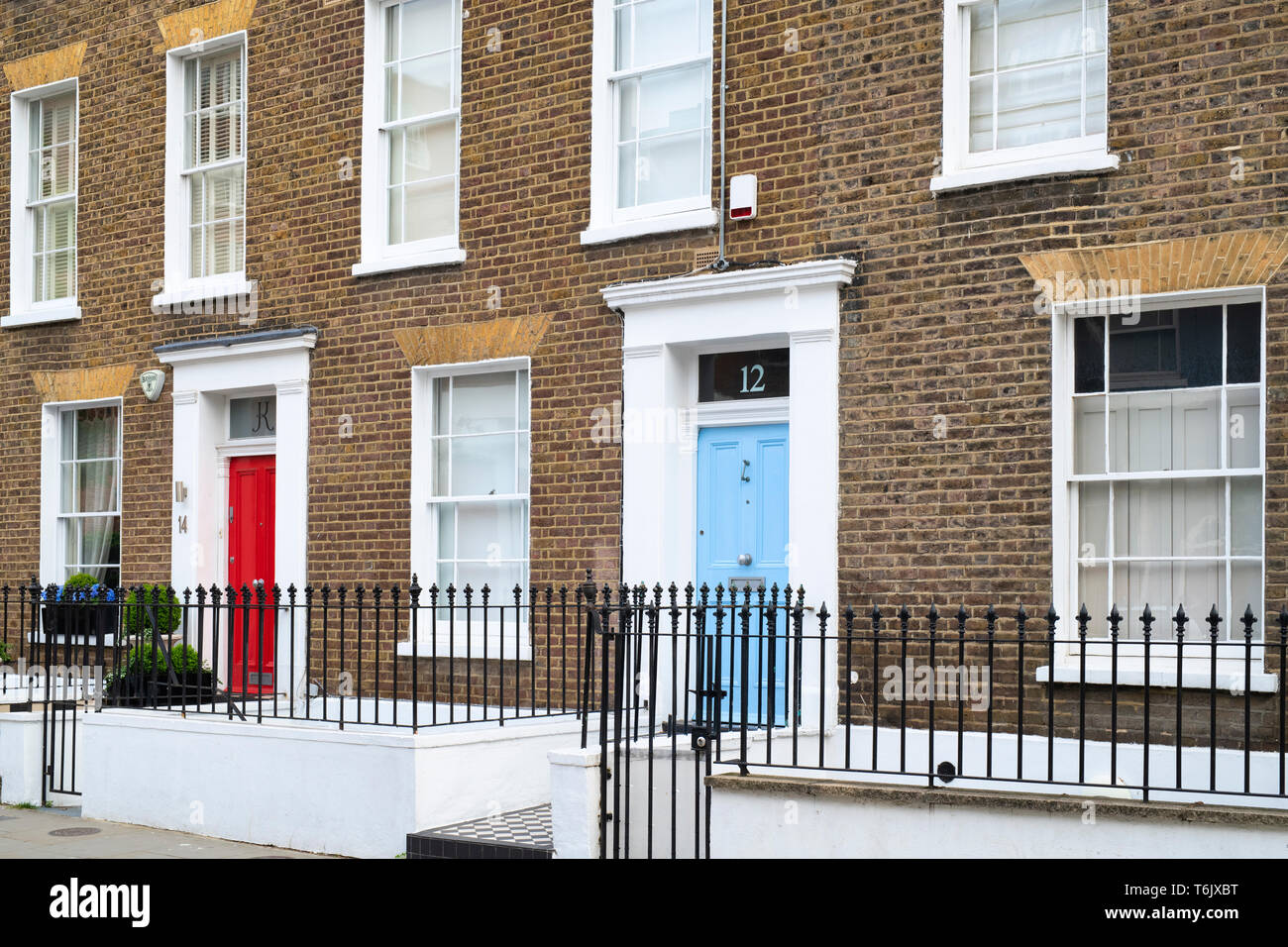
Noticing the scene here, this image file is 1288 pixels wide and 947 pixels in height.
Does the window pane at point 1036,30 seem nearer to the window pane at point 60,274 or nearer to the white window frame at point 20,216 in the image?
the window pane at point 60,274

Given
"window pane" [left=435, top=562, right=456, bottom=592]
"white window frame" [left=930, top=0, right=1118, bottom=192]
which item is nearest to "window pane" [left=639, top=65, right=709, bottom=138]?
"white window frame" [left=930, top=0, right=1118, bottom=192]

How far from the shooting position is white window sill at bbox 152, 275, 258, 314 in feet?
43.0

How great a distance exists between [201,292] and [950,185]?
704 cm

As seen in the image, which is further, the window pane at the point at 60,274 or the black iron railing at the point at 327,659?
the window pane at the point at 60,274

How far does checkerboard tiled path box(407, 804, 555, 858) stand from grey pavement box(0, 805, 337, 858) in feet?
3.50

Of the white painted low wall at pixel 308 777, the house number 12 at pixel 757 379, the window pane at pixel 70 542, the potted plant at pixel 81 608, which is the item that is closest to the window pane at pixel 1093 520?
the house number 12 at pixel 757 379

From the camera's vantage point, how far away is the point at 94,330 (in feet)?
46.6

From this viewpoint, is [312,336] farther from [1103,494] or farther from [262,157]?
[1103,494]

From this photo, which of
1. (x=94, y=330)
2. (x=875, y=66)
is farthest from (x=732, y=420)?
(x=94, y=330)

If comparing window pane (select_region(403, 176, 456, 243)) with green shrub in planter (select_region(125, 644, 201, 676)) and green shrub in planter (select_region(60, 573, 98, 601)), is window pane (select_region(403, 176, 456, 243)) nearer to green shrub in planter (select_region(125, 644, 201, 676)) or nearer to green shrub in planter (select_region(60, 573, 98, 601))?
green shrub in planter (select_region(125, 644, 201, 676))

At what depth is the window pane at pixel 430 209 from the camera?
12086mm

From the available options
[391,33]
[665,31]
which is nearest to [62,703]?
[391,33]

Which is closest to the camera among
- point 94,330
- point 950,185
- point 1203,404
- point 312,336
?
point 1203,404

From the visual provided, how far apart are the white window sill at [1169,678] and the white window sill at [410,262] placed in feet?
18.5
